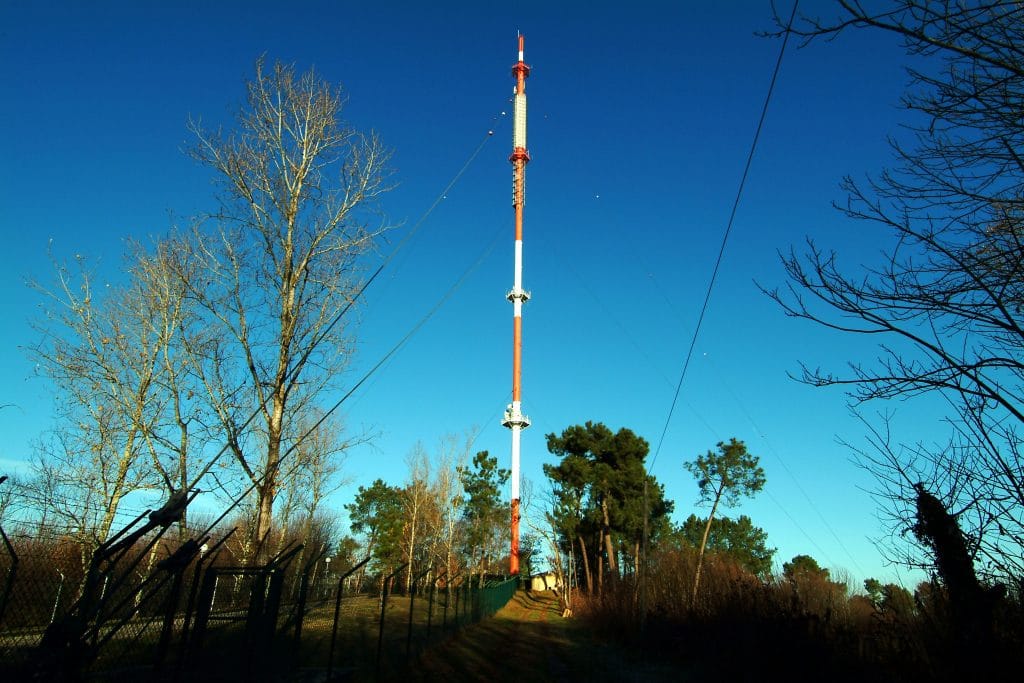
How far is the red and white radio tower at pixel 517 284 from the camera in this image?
127 ft

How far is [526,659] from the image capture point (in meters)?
14.2

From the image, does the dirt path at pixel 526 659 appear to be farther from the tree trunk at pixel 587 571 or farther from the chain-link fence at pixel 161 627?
the tree trunk at pixel 587 571

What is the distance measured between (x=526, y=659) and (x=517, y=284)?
2861 centimetres

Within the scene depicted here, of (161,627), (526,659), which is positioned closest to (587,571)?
(526,659)

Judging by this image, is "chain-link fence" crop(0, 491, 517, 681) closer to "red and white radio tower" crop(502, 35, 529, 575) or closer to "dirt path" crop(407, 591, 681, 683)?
"dirt path" crop(407, 591, 681, 683)

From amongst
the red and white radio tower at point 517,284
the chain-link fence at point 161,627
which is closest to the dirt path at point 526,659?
the chain-link fence at point 161,627

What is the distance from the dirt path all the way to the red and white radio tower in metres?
17.4

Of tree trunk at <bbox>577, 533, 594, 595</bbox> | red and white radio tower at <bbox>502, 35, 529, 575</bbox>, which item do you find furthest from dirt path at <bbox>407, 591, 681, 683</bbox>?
red and white radio tower at <bbox>502, 35, 529, 575</bbox>

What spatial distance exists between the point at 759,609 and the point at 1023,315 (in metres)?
7.88

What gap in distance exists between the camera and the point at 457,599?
17484 millimetres

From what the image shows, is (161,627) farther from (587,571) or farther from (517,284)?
(517,284)

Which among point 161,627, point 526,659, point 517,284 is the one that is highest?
point 517,284

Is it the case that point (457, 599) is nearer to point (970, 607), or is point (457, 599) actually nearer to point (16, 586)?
point (16, 586)

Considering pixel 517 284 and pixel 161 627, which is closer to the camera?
pixel 161 627
